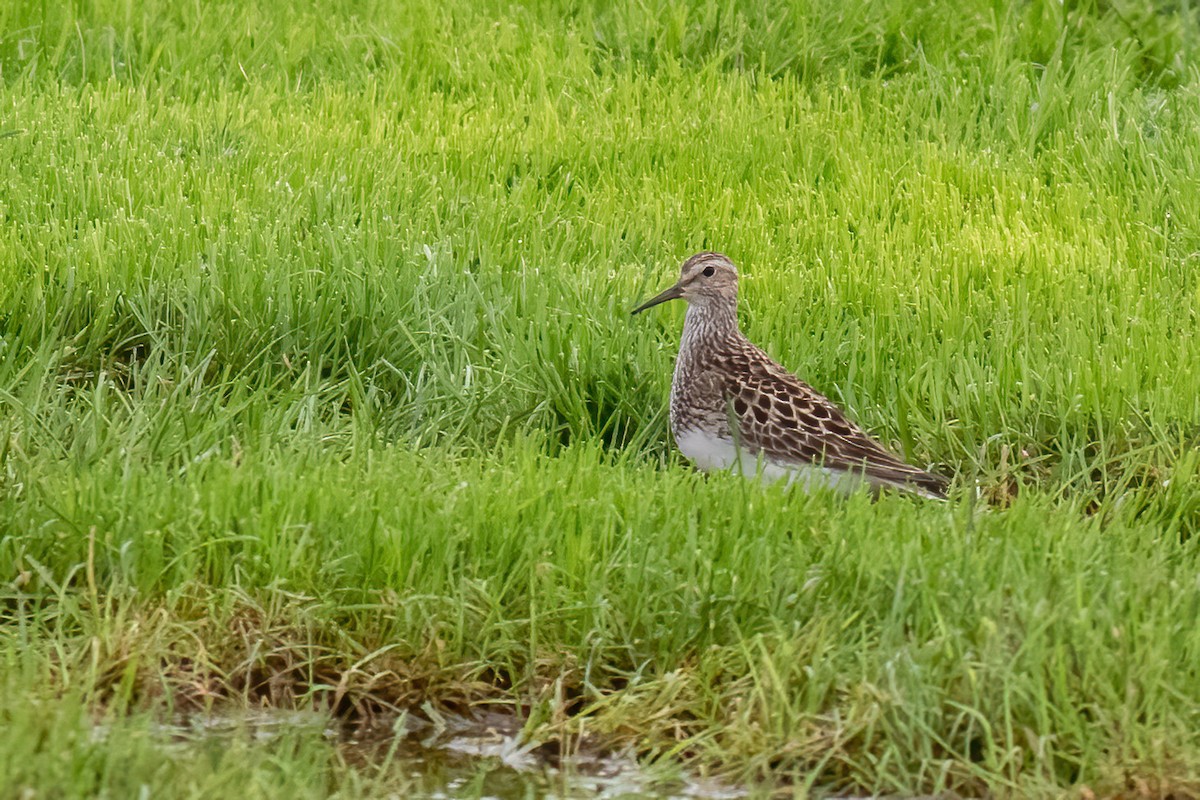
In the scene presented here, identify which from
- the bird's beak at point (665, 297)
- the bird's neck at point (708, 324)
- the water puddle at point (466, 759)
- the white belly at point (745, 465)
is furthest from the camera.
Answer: the bird's beak at point (665, 297)

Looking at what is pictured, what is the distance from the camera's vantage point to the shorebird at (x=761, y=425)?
543 cm

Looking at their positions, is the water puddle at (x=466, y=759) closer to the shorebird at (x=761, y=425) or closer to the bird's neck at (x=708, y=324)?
the shorebird at (x=761, y=425)

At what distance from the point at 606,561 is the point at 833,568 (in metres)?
0.61

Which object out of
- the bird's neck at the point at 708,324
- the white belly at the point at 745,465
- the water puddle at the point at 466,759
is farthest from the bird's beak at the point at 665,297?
the water puddle at the point at 466,759

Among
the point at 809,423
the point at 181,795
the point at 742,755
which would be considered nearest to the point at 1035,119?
the point at 809,423

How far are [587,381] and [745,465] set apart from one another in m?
0.78

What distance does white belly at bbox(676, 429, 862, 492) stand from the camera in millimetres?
5383

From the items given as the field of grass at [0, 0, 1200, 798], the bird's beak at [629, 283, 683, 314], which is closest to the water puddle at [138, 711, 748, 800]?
the field of grass at [0, 0, 1200, 798]

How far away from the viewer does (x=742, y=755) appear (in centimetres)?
420

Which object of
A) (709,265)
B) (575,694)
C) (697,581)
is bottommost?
(575,694)

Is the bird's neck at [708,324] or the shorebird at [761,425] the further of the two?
the bird's neck at [708,324]

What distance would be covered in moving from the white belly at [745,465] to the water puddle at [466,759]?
1.26 meters

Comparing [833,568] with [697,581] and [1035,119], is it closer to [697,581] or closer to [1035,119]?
[697,581]

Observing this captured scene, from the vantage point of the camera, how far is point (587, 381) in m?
6.15
